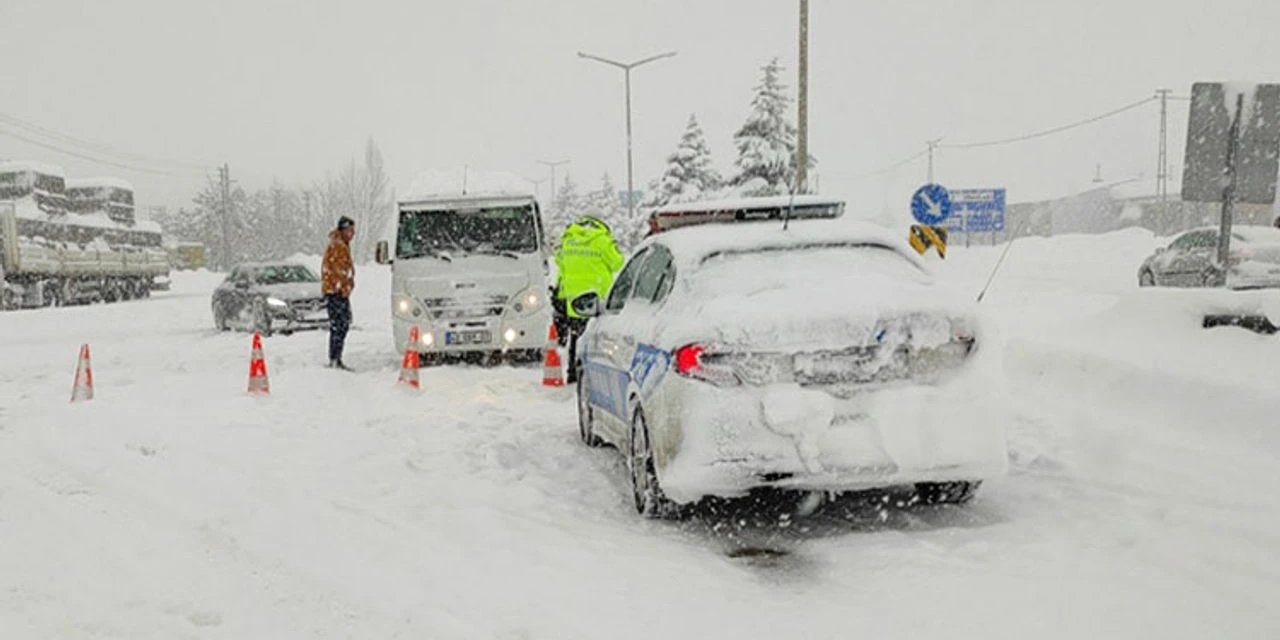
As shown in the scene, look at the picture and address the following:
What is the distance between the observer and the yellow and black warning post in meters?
14.0

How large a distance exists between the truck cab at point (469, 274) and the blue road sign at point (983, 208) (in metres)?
41.0

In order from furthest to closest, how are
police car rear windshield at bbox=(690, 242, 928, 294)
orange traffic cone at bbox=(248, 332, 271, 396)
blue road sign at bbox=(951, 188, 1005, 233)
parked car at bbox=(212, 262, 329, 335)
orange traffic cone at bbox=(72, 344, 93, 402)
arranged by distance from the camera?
blue road sign at bbox=(951, 188, 1005, 233) < parked car at bbox=(212, 262, 329, 335) < orange traffic cone at bbox=(72, 344, 93, 402) < orange traffic cone at bbox=(248, 332, 271, 396) < police car rear windshield at bbox=(690, 242, 928, 294)

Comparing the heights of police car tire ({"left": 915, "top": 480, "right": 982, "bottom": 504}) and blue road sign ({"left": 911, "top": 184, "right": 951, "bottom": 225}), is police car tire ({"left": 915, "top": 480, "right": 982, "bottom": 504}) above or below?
below

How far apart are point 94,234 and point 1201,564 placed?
40477mm

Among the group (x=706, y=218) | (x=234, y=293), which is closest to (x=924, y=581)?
(x=706, y=218)

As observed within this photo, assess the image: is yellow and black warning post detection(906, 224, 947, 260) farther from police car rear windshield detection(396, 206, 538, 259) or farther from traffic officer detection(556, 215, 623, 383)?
police car rear windshield detection(396, 206, 538, 259)

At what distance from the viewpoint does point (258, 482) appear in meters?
6.51

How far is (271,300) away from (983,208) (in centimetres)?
4364

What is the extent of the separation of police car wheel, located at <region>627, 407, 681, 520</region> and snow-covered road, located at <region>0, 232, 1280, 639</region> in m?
0.13

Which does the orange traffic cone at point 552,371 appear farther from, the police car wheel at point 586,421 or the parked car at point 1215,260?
the parked car at point 1215,260

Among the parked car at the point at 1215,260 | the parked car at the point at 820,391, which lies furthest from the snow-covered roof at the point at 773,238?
the parked car at the point at 1215,260

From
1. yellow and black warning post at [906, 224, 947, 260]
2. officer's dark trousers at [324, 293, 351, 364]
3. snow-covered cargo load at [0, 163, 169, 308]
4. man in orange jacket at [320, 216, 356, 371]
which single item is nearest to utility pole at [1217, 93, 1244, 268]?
yellow and black warning post at [906, 224, 947, 260]

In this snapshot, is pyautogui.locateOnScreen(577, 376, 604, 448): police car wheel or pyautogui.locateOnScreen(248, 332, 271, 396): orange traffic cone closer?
pyautogui.locateOnScreen(577, 376, 604, 448): police car wheel

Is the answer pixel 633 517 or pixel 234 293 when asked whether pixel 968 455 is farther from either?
pixel 234 293
